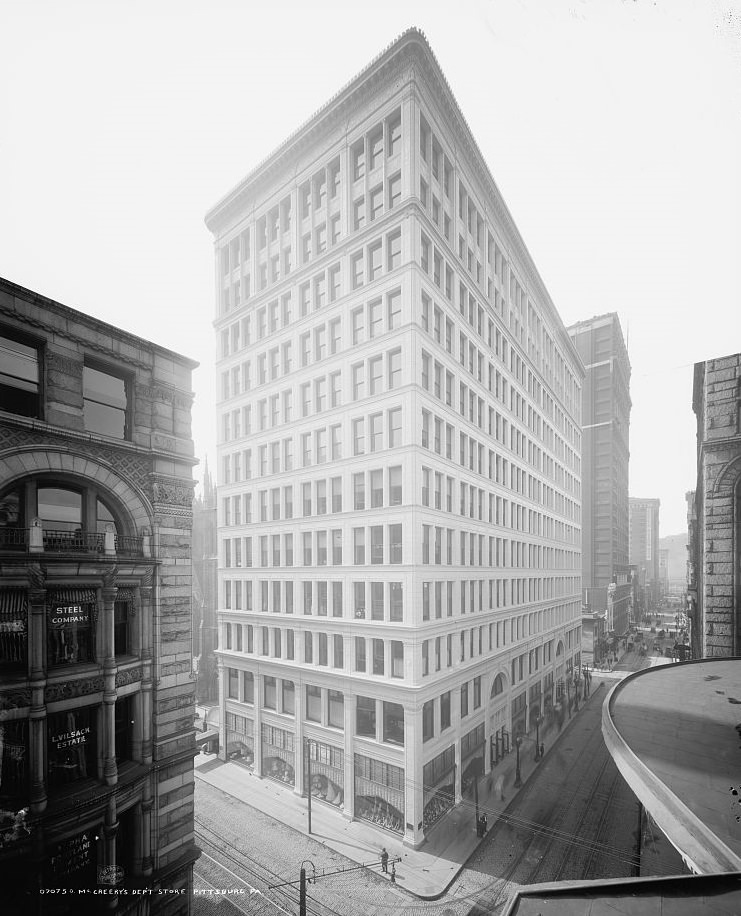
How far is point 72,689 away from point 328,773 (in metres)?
26.0

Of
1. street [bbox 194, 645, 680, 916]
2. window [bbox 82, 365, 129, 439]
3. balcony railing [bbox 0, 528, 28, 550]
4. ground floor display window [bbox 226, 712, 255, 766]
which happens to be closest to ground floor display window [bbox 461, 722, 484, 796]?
street [bbox 194, 645, 680, 916]

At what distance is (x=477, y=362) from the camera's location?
4159 cm

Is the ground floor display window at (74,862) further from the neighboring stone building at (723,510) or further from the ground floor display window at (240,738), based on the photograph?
the neighboring stone building at (723,510)

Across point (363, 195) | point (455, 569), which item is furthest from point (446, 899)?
point (363, 195)

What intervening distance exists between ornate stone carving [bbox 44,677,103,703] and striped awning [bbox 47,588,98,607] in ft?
6.52

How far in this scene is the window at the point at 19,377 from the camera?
1232 centimetres

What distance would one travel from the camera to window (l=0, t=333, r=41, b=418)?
12.3 m

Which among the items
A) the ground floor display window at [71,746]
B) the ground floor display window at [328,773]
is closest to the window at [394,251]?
the ground floor display window at [71,746]

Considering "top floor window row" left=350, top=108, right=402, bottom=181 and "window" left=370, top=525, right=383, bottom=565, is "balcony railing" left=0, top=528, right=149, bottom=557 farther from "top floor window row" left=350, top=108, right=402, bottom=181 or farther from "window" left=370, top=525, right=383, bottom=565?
"top floor window row" left=350, top=108, right=402, bottom=181

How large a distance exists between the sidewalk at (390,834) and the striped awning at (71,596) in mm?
22375

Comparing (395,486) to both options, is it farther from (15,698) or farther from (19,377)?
(15,698)

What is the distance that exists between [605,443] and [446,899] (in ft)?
299

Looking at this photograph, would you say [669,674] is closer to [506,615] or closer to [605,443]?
[506,615]

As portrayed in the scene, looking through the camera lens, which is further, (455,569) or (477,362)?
A: (477,362)
